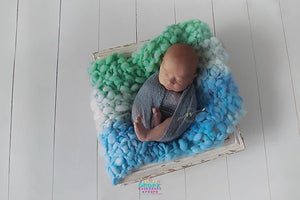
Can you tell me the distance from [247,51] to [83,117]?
2.19 feet

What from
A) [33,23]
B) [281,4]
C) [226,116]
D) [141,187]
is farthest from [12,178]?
[281,4]

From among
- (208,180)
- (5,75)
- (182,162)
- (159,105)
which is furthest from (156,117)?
(5,75)

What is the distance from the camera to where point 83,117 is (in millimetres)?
1159

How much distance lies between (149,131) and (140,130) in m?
0.03

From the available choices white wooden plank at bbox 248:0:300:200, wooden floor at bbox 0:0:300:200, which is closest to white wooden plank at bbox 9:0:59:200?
wooden floor at bbox 0:0:300:200

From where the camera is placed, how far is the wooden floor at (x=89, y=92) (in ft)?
3.63

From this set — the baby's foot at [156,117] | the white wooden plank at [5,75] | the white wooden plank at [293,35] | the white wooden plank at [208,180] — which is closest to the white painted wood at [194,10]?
the white wooden plank at [293,35]

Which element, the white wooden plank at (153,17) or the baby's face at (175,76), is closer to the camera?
the baby's face at (175,76)

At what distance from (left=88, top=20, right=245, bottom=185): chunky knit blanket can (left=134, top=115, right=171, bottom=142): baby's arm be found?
1.4 inches

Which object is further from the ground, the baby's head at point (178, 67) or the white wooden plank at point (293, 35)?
the white wooden plank at point (293, 35)

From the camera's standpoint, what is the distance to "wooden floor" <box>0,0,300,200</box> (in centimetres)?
111

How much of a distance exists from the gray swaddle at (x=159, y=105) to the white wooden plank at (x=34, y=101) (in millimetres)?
372

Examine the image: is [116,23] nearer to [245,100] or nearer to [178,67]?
[178,67]

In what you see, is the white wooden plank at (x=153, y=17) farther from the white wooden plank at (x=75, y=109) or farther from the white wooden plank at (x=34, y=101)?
the white wooden plank at (x=34, y=101)
